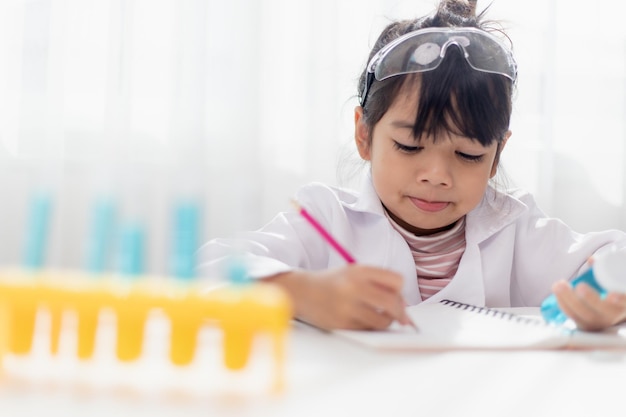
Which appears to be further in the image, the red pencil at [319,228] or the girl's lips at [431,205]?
the girl's lips at [431,205]

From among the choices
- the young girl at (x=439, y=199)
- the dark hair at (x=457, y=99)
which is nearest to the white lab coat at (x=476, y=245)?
the young girl at (x=439, y=199)

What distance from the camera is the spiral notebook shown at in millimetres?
566

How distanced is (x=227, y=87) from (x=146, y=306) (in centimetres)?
129

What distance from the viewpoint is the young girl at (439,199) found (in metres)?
0.96

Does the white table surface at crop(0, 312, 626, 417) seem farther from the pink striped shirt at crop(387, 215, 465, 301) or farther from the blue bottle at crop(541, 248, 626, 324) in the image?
the pink striped shirt at crop(387, 215, 465, 301)

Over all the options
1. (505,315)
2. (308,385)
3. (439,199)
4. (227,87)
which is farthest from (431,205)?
(227,87)

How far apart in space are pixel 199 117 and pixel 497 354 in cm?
116

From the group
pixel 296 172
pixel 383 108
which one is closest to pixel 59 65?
pixel 296 172

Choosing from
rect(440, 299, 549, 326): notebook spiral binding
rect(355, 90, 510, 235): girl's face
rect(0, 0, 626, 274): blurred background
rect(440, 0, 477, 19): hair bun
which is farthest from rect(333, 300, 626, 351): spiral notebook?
rect(0, 0, 626, 274): blurred background

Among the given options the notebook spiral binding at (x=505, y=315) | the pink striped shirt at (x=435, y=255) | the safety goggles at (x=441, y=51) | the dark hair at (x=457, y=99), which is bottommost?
the pink striped shirt at (x=435, y=255)

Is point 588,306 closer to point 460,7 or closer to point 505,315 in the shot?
point 505,315

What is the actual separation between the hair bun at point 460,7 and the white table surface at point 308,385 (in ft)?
2.46

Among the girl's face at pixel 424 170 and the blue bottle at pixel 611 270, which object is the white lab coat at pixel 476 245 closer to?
the girl's face at pixel 424 170

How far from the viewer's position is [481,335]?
2.01 ft
